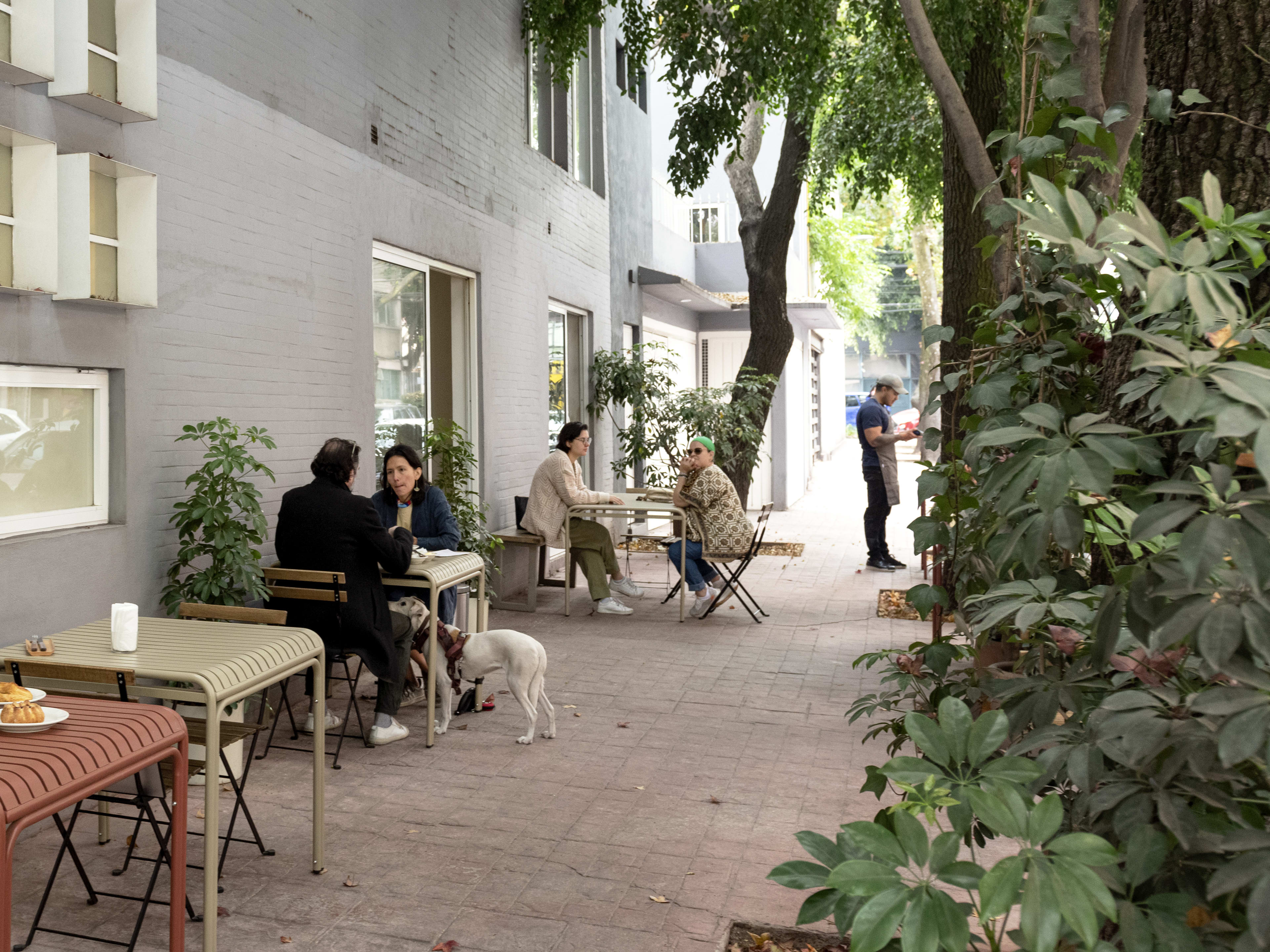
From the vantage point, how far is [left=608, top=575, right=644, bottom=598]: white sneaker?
375 inches

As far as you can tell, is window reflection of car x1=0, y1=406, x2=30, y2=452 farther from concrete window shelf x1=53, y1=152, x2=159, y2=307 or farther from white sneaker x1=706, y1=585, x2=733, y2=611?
white sneaker x1=706, y1=585, x2=733, y2=611

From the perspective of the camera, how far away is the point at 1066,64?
9.77ft

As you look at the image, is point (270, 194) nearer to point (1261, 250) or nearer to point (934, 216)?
point (1261, 250)

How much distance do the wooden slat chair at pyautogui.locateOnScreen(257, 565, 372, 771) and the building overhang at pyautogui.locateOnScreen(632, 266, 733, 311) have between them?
9.26m

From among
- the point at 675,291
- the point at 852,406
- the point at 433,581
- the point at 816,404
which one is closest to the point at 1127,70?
the point at 433,581

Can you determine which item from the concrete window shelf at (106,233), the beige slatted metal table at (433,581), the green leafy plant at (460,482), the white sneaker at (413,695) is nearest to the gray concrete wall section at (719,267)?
the green leafy plant at (460,482)

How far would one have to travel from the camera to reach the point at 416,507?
6711 mm

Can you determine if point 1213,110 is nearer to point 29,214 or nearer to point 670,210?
point 29,214

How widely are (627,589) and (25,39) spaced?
650cm

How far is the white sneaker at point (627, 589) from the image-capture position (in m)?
9.53

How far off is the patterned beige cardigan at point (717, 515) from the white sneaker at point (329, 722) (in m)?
3.55

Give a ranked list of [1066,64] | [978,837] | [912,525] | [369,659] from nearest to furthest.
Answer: [978,837]
[1066,64]
[912,525]
[369,659]

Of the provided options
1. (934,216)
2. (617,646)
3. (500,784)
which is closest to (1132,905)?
(500,784)

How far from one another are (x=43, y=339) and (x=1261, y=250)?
424 cm
